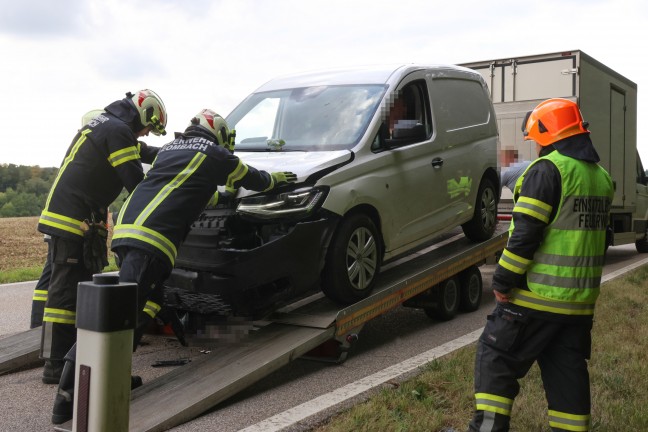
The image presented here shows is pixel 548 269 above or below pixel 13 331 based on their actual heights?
above

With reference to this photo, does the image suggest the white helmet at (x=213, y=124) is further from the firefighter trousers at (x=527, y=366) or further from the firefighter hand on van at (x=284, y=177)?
the firefighter trousers at (x=527, y=366)

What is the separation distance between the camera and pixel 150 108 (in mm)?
5504

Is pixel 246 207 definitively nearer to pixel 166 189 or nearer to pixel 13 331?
pixel 166 189

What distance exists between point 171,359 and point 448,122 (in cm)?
353

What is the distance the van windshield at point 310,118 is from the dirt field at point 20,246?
28.1ft

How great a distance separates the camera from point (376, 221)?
6.16m

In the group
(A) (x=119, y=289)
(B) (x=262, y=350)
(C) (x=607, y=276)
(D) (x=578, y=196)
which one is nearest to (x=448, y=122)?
(B) (x=262, y=350)

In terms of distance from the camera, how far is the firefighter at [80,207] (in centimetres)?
527

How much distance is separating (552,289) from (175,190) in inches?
98.7

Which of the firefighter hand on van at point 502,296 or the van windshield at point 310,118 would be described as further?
the van windshield at point 310,118

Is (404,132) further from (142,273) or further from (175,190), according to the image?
(142,273)

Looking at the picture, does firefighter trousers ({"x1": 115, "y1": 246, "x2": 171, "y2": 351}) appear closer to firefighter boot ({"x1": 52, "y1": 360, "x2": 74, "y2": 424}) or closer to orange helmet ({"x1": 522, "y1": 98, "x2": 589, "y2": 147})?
firefighter boot ({"x1": 52, "y1": 360, "x2": 74, "y2": 424})

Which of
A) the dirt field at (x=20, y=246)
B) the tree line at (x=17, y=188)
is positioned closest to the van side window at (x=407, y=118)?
the dirt field at (x=20, y=246)

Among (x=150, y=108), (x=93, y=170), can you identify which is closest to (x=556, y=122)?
(x=150, y=108)
